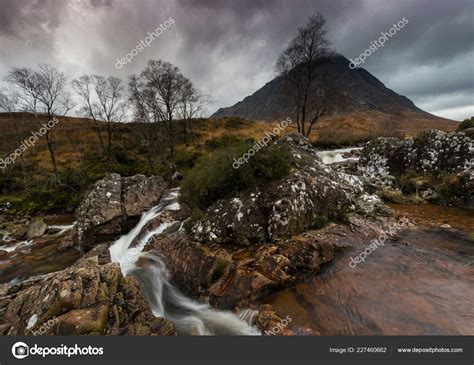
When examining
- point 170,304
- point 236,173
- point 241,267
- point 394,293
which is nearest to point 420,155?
point 394,293

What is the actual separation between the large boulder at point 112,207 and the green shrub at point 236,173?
5.47m

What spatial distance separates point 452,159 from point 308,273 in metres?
10.8

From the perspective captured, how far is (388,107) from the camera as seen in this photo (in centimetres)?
11838

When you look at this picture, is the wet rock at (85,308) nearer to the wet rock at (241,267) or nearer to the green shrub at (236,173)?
the wet rock at (241,267)

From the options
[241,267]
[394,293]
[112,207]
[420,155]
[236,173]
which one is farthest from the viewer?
[420,155]

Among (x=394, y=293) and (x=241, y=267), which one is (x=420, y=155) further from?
(x=241, y=267)

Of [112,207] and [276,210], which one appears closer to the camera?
[276,210]

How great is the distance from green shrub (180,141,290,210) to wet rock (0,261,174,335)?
3.63 meters

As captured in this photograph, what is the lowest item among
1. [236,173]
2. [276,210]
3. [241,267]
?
[241,267]

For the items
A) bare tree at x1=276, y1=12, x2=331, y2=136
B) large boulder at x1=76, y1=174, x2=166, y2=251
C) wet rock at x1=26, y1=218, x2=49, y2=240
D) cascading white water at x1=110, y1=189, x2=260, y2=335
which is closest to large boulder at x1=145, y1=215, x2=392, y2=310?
cascading white water at x1=110, y1=189, x2=260, y2=335

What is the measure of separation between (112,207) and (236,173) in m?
7.72

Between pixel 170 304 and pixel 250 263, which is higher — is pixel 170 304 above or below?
below

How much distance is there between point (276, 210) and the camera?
255 inches

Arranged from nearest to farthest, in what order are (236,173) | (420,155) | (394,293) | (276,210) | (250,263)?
(394,293)
(250,263)
(276,210)
(236,173)
(420,155)
